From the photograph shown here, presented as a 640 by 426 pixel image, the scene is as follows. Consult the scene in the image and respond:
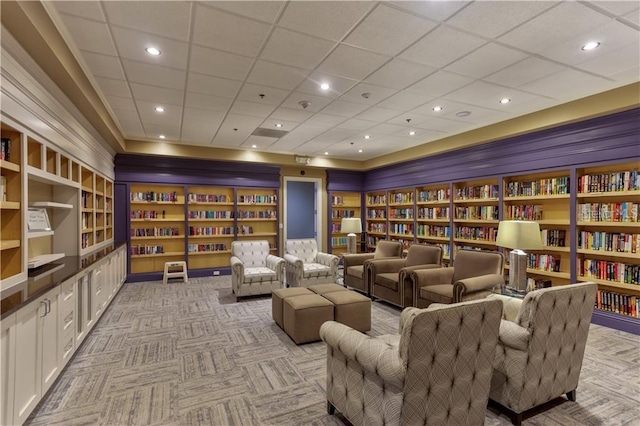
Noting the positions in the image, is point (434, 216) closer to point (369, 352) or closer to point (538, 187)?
point (538, 187)

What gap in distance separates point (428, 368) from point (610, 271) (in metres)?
3.82

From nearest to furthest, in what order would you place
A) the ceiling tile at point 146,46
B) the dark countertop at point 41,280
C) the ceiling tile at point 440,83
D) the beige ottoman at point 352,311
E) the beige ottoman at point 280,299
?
the dark countertop at point 41,280
the ceiling tile at point 146,46
the ceiling tile at point 440,83
the beige ottoman at point 352,311
the beige ottoman at point 280,299

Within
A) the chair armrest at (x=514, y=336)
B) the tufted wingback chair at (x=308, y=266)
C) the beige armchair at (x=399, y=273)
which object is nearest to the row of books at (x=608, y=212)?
the beige armchair at (x=399, y=273)

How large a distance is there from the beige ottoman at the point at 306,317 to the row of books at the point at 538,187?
3.57 metres

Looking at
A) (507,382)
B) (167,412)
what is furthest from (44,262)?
(507,382)

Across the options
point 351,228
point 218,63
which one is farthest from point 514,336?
point 351,228

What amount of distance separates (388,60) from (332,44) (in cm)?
62

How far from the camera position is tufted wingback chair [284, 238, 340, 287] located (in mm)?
5582

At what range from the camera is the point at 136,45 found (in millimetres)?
2736

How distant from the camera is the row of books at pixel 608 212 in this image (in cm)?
376

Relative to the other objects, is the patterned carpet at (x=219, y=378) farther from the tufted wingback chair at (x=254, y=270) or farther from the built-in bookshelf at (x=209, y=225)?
the built-in bookshelf at (x=209, y=225)

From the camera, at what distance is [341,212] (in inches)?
351

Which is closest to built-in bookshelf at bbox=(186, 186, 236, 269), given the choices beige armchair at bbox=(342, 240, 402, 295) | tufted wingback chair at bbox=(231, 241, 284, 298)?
tufted wingback chair at bbox=(231, 241, 284, 298)

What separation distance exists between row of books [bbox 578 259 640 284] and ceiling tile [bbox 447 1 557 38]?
10.9 feet
